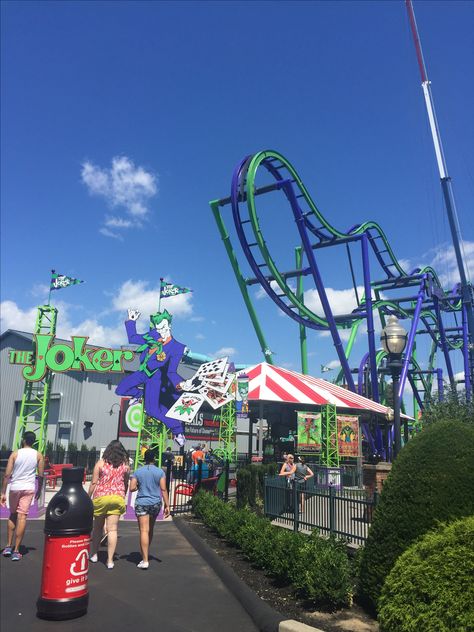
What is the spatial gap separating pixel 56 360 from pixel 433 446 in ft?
51.7

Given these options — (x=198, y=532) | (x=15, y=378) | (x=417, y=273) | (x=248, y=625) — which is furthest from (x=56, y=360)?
(x=417, y=273)

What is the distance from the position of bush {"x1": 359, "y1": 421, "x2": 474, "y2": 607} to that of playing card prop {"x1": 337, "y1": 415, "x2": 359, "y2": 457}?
688 inches

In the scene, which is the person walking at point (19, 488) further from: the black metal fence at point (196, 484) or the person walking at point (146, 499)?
the black metal fence at point (196, 484)

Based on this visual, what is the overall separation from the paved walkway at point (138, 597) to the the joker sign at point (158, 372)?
18.4 feet

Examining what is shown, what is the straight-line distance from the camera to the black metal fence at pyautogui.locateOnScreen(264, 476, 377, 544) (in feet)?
26.3

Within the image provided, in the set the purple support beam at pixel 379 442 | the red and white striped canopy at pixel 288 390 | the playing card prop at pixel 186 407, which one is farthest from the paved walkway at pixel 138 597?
the purple support beam at pixel 379 442

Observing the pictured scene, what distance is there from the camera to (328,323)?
29344 mm

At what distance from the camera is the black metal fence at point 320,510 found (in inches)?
316

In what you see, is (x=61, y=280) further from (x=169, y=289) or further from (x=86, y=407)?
(x=86, y=407)

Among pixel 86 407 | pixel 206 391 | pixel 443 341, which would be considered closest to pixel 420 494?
pixel 206 391

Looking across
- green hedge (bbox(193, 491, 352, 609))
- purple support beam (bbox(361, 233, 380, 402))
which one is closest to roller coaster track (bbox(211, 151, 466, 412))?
purple support beam (bbox(361, 233, 380, 402))

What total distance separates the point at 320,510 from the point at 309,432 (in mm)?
11761

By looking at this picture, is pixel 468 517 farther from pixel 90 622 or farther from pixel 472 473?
pixel 90 622

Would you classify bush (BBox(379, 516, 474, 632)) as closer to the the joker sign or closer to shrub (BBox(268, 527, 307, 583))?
shrub (BBox(268, 527, 307, 583))
